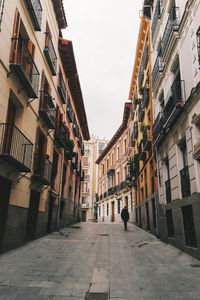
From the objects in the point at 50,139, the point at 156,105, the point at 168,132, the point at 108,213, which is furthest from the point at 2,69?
the point at 108,213

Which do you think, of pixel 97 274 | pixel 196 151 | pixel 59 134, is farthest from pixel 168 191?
pixel 59 134

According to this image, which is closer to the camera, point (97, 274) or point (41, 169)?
point (97, 274)

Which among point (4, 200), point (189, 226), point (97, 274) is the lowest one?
point (97, 274)

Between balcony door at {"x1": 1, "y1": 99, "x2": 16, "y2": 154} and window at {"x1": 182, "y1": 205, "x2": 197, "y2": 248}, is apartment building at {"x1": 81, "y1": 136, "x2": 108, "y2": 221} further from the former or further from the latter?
balcony door at {"x1": 1, "y1": 99, "x2": 16, "y2": 154}

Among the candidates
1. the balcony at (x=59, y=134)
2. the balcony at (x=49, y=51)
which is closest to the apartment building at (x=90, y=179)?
the balcony at (x=59, y=134)

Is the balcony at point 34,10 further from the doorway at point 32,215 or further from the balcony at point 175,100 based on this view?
the doorway at point 32,215

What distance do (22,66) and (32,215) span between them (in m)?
6.50

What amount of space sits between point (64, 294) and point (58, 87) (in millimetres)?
12818

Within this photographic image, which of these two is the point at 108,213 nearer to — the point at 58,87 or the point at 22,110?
the point at 58,87

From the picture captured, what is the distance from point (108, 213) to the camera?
37156mm

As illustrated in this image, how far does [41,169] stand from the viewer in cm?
1144

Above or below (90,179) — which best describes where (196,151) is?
below

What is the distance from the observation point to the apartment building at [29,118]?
815 centimetres

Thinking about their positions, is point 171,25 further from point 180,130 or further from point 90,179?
point 90,179
